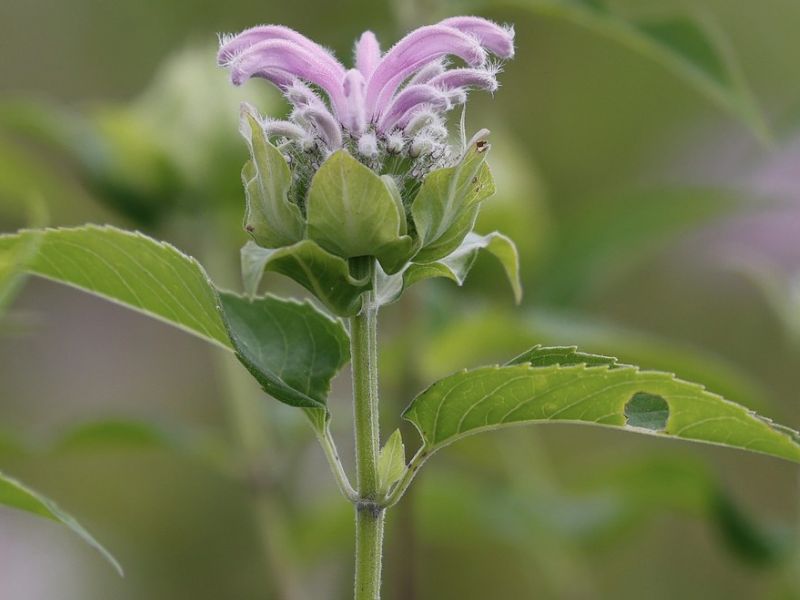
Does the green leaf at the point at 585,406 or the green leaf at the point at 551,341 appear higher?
the green leaf at the point at 551,341

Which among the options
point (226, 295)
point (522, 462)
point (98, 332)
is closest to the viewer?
point (226, 295)

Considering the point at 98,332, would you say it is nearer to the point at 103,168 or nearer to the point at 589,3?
the point at 103,168

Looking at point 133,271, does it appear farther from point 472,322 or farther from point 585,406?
point 472,322

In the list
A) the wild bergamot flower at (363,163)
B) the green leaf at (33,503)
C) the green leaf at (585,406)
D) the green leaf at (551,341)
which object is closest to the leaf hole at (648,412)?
the green leaf at (585,406)

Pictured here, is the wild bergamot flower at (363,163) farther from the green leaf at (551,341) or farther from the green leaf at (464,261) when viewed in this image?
the green leaf at (551,341)

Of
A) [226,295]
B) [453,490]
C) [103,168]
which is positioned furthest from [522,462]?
[226,295]

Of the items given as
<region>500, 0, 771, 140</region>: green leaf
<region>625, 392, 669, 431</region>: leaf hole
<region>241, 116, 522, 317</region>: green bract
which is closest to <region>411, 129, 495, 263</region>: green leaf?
<region>241, 116, 522, 317</region>: green bract
